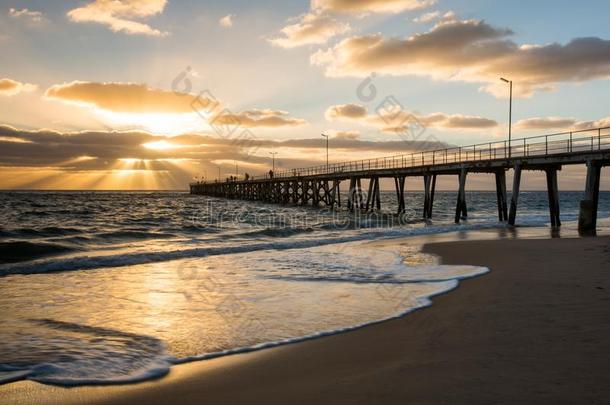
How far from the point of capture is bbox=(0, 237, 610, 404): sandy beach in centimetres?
377

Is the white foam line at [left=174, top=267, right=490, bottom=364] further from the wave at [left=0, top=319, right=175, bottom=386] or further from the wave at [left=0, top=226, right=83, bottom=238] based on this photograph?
the wave at [left=0, top=226, right=83, bottom=238]

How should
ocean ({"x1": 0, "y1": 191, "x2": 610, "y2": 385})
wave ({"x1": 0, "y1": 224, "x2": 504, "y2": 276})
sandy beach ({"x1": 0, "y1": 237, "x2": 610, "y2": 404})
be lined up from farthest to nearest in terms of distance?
1. wave ({"x1": 0, "y1": 224, "x2": 504, "y2": 276})
2. ocean ({"x1": 0, "y1": 191, "x2": 610, "y2": 385})
3. sandy beach ({"x1": 0, "y1": 237, "x2": 610, "y2": 404})

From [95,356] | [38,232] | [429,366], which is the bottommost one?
[38,232]

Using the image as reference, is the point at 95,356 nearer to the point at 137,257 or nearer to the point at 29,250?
the point at 137,257

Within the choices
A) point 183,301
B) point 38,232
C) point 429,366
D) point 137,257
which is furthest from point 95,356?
point 38,232

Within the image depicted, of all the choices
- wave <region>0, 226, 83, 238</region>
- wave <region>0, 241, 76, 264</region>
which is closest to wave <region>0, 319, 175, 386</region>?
wave <region>0, 241, 76, 264</region>

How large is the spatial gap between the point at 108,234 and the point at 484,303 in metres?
20.0

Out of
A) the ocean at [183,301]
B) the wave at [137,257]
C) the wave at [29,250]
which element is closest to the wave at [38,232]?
the wave at [29,250]

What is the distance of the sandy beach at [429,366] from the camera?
3773 millimetres

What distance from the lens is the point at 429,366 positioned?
14.5 feet

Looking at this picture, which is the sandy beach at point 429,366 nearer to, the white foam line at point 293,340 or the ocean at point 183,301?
the white foam line at point 293,340

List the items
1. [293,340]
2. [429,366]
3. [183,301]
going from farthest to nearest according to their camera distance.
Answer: [183,301]
[293,340]
[429,366]

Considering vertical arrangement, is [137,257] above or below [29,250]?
above

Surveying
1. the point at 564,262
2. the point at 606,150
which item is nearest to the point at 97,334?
the point at 564,262
